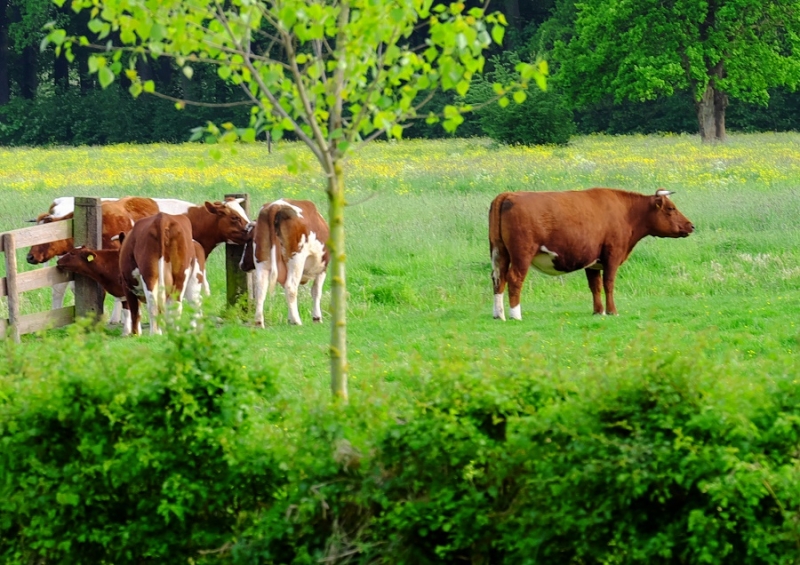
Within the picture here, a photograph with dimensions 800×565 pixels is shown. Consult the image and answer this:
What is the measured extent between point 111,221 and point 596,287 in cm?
611

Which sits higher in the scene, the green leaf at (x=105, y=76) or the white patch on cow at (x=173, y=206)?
the green leaf at (x=105, y=76)

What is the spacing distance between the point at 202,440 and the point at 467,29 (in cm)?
235

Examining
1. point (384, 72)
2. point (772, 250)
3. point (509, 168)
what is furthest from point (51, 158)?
point (384, 72)

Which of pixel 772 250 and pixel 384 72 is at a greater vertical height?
pixel 384 72

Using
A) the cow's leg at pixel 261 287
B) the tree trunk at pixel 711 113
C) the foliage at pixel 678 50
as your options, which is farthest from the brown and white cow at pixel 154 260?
the tree trunk at pixel 711 113

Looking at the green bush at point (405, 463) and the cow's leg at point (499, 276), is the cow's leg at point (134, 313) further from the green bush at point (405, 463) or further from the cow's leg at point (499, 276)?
the green bush at point (405, 463)

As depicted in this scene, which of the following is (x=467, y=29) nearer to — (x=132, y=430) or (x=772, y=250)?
(x=132, y=430)

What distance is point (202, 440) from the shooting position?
5766 mm

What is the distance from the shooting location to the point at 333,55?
6254 millimetres

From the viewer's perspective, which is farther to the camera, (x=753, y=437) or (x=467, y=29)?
(x=467, y=29)

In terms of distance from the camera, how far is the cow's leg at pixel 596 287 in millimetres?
14078

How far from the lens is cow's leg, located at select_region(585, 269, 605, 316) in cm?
1408

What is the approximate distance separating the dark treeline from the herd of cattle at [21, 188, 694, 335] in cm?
3511

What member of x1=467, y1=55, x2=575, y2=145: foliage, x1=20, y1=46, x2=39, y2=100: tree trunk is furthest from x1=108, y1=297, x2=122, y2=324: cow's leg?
x1=20, y1=46, x2=39, y2=100: tree trunk
